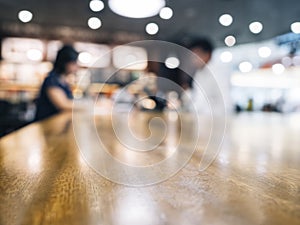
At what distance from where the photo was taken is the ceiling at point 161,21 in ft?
14.6

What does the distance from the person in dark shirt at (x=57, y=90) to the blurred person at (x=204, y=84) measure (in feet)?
3.61

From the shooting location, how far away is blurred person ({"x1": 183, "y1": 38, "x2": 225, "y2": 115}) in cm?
260

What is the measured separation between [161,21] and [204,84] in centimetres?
315

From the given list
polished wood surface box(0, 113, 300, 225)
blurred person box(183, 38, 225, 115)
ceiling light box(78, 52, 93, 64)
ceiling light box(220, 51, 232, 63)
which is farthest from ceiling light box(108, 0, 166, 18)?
ceiling light box(78, 52, 93, 64)

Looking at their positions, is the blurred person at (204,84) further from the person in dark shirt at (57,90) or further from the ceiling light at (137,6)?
the person in dark shirt at (57,90)

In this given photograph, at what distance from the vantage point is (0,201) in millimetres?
303

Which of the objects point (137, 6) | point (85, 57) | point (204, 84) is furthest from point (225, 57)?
point (85, 57)

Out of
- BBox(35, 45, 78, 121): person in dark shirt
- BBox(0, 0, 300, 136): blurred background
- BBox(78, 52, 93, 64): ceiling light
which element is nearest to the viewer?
BBox(35, 45, 78, 121): person in dark shirt

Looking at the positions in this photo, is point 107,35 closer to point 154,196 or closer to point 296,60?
point 296,60

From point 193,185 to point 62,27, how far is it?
650 centimetres

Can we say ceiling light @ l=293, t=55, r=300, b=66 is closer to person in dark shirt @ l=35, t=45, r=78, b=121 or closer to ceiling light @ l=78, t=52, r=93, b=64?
person in dark shirt @ l=35, t=45, r=78, b=121

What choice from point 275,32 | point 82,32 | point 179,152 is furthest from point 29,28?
point 179,152

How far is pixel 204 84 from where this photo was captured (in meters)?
2.76

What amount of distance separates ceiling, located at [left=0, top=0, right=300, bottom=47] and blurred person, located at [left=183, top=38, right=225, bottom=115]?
1.66 metres
